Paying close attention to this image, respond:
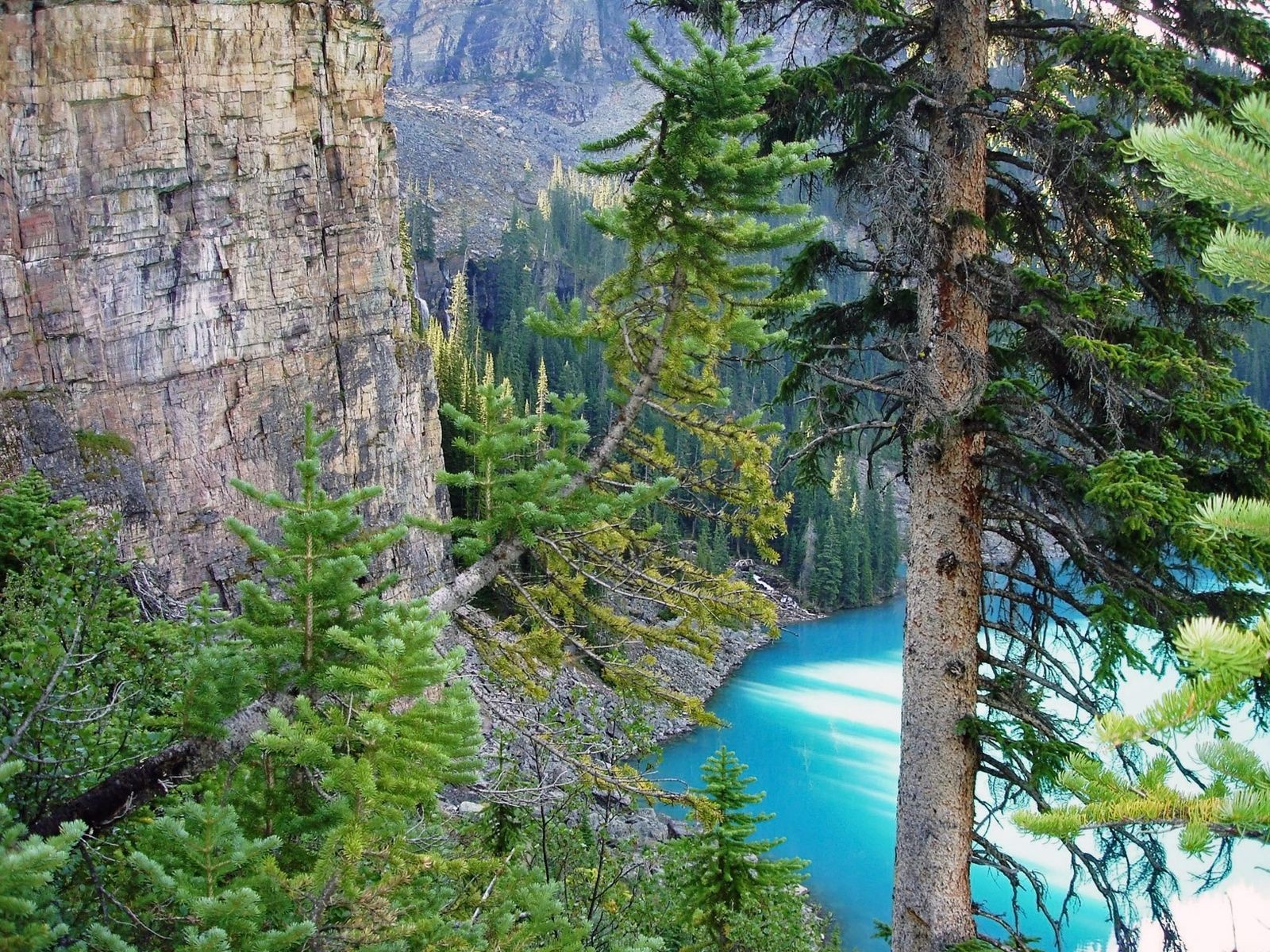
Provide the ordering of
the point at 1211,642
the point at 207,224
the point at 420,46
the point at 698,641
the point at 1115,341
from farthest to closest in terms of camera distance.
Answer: the point at 420,46
the point at 207,224
the point at 698,641
the point at 1115,341
the point at 1211,642

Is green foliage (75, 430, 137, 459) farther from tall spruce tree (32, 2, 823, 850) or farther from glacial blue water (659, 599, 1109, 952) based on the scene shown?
glacial blue water (659, 599, 1109, 952)

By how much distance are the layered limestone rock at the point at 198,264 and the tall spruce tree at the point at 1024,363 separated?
194 inches

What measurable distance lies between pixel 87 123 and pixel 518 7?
577 ft

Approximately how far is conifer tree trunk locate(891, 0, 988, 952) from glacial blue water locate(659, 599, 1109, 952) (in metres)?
5.34

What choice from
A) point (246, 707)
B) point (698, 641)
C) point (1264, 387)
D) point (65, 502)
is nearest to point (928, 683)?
point (698, 641)

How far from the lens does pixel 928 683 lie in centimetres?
489

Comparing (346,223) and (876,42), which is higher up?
(876,42)

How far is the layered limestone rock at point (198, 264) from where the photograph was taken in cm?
835

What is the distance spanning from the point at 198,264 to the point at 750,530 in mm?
6944

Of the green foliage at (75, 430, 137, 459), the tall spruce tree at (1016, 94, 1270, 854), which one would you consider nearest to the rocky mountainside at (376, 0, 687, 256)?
the green foliage at (75, 430, 137, 459)

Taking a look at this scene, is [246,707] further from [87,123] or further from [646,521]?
[87,123]

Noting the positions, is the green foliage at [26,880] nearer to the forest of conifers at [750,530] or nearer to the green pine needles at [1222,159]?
the forest of conifers at [750,530]

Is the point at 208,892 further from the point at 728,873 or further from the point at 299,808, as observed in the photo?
the point at 728,873

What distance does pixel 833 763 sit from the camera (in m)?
25.9
